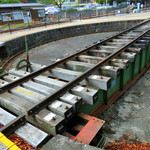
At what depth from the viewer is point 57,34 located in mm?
18156

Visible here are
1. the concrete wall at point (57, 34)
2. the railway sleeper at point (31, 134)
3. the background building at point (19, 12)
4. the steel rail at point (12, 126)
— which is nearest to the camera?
the railway sleeper at point (31, 134)

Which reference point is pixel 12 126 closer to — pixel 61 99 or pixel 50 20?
pixel 61 99

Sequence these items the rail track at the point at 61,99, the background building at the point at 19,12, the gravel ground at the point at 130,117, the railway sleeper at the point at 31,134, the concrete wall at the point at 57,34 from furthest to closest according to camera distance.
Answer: the background building at the point at 19,12 → the concrete wall at the point at 57,34 → the gravel ground at the point at 130,117 → the rail track at the point at 61,99 → the railway sleeper at the point at 31,134

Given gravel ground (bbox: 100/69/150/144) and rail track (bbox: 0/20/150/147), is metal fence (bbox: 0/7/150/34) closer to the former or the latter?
rail track (bbox: 0/20/150/147)

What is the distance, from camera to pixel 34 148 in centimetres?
227

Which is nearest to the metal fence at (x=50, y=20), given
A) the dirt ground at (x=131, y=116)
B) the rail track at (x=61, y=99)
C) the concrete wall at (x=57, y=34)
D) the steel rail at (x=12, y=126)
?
the concrete wall at (x=57, y=34)

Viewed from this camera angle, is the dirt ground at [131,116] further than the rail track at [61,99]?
Yes

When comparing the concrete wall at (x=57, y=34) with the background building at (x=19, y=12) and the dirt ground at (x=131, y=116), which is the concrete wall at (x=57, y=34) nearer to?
the dirt ground at (x=131, y=116)

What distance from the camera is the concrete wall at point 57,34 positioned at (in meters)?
13.0

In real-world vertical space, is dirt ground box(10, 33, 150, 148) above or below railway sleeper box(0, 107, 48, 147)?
below

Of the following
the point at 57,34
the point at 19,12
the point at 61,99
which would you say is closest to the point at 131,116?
the point at 61,99

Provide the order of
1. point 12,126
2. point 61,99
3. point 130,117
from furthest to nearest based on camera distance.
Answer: point 130,117, point 61,99, point 12,126

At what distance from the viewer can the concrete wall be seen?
12977mm

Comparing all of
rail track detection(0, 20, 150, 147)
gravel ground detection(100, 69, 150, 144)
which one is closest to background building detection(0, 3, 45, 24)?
rail track detection(0, 20, 150, 147)
